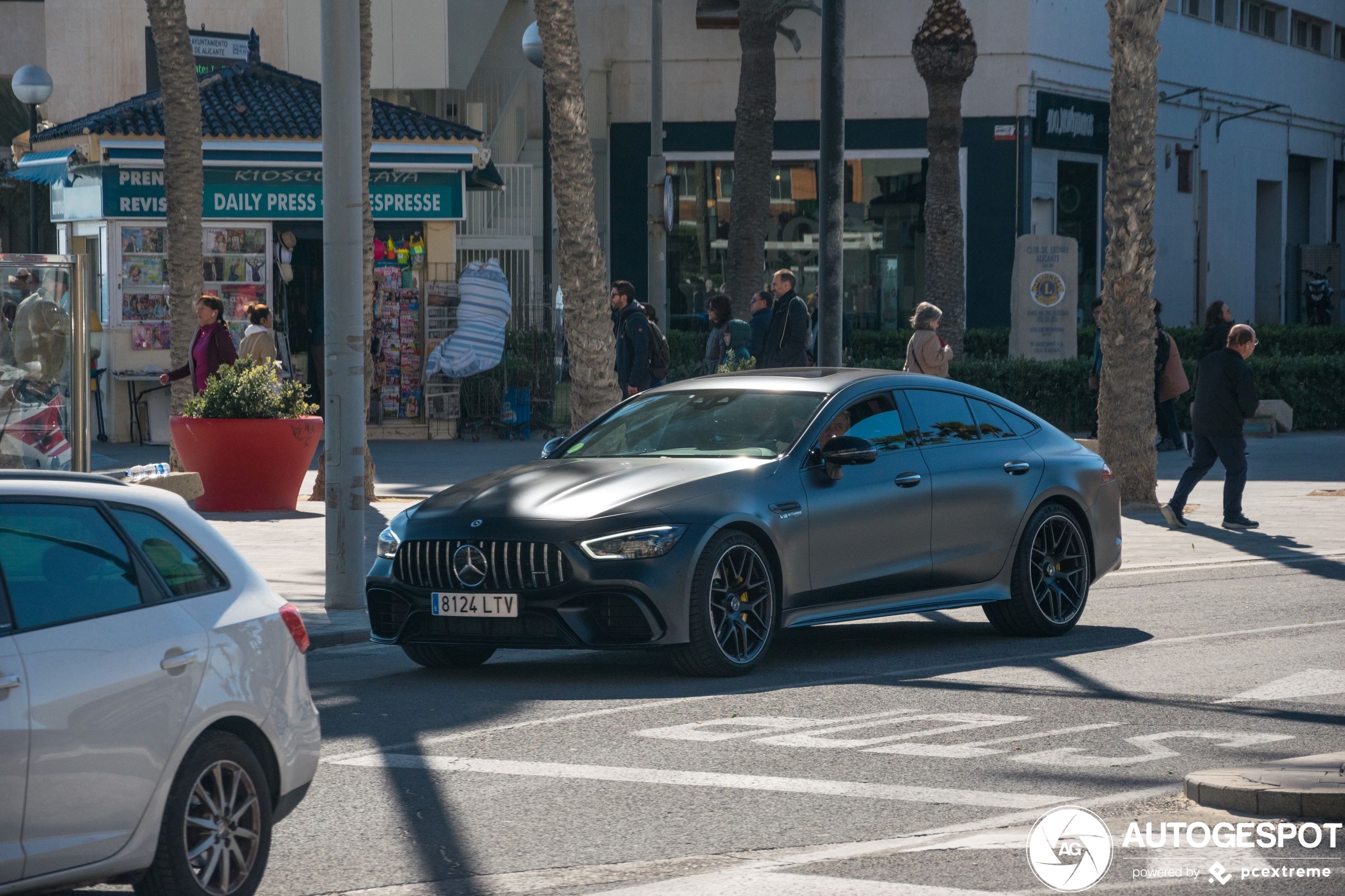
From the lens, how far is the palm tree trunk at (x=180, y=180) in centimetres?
1847

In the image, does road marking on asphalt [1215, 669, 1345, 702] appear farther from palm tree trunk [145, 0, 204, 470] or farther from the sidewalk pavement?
palm tree trunk [145, 0, 204, 470]

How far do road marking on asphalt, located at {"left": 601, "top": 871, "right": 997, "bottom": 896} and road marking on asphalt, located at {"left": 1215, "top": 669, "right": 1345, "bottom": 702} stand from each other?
11.9 feet

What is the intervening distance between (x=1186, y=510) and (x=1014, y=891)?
43.3ft

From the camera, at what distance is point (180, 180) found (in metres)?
18.5

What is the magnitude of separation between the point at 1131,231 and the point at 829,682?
9327 mm

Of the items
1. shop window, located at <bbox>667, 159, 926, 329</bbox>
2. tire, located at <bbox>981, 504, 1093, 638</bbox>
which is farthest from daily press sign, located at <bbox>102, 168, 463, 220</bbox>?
tire, located at <bbox>981, 504, 1093, 638</bbox>

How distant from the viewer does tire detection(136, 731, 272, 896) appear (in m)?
4.92

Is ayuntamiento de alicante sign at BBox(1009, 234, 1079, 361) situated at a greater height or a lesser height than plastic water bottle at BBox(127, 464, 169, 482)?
greater

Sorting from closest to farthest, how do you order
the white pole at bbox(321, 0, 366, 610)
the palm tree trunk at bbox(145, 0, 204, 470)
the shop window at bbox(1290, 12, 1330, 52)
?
the white pole at bbox(321, 0, 366, 610)
the palm tree trunk at bbox(145, 0, 204, 470)
the shop window at bbox(1290, 12, 1330, 52)

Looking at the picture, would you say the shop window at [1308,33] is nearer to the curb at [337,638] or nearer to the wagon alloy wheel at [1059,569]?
the wagon alloy wheel at [1059,569]

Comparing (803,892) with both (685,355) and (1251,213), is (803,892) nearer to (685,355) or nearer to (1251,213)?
(685,355)

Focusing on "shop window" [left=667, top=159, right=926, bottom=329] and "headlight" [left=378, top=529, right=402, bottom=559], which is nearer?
"headlight" [left=378, top=529, right=402, bottom=559]

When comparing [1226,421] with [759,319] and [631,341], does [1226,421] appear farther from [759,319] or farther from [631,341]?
[631,341]

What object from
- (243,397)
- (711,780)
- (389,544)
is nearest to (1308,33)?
(243,397)
